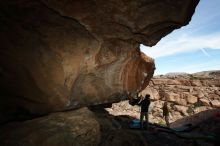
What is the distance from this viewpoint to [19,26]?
690cm

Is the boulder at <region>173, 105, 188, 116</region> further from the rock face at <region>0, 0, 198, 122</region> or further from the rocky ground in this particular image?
the rock face at <region>0, 0, 198, 122</region>

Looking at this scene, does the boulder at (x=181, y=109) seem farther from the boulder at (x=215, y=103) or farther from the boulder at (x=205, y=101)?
the boulder at (x=215, y=103)

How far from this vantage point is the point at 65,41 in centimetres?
731

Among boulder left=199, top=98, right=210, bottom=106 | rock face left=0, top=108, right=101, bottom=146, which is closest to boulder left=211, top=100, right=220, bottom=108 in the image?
boulder left=199, top=98, right=210, bottom=106

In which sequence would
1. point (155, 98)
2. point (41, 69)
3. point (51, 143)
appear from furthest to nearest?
point (155, 98)
point (41, 69)
point (51, 143)

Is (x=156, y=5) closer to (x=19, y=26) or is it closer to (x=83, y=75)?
(x=83, y=75)

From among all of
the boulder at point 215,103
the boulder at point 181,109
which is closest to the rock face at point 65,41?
the boulder at point 181,109

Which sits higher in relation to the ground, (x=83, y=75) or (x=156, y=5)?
(x=156, y=5)

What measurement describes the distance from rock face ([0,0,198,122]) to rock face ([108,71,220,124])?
14.1m

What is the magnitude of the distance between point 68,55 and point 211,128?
9096mm

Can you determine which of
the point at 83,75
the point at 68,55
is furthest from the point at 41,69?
the point at 83,75

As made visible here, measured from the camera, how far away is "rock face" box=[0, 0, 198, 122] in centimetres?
680

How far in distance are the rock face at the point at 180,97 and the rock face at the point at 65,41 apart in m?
14.1

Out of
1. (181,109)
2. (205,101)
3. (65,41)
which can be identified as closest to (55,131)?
(65,41)
